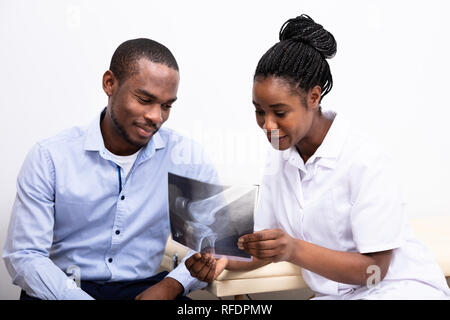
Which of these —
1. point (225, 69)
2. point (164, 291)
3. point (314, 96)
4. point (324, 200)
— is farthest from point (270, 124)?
point (225, 69)

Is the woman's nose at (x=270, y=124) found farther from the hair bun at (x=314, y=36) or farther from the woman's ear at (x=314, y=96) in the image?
the hair bun at (x=314, y=36)

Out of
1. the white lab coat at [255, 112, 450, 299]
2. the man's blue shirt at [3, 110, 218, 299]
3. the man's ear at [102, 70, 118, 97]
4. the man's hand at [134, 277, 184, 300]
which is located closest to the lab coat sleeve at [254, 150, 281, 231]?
the white lab coat at [255, 112, 450, 299]

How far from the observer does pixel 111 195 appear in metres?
1.40

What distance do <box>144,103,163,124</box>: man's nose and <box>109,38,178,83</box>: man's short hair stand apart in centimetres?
10

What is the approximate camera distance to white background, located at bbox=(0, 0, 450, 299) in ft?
5.91

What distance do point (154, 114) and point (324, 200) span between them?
457mm

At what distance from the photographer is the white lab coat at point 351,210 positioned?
1229 mm

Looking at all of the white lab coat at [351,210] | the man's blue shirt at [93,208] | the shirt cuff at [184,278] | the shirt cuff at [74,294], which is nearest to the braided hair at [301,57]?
the white lab coat at [351,210]

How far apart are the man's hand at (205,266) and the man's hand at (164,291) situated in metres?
0.07

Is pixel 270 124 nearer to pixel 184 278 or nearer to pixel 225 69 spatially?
pixel 184 278

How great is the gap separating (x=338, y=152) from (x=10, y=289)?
1.32 m

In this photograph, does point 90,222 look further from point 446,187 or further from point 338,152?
point 446,187

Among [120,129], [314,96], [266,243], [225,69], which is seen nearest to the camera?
[266,243]

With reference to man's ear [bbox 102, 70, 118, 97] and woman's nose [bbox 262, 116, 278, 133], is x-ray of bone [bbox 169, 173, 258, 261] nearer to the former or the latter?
woman's nose [bbox 262, 116, 278, 133]
